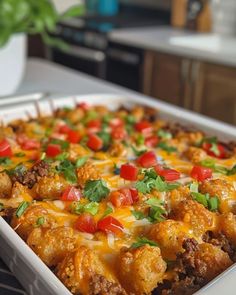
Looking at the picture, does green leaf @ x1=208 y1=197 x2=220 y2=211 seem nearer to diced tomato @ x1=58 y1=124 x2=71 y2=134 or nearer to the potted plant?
diced tomato @ x1=58 y1=124 x2=71 y2=134

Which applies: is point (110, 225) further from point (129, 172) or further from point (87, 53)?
point (87, 53)

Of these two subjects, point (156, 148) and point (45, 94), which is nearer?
point (156, 148)

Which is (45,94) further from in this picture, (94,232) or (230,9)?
(230,9)

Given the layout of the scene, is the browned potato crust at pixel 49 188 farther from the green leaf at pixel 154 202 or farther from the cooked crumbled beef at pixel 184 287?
the cooked crumbled beef at pixel 184 287

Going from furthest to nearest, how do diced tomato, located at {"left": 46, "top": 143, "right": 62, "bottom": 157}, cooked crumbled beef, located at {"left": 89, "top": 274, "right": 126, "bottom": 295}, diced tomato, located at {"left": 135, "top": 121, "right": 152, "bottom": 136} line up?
diced tomato, located at {"left": 135, "top": 121, "right": 152, "bottom": 136}, diced tomato, located at {"left": 46, "top": 143, "right": 62, "bottom": 157}, cooked crumbled beef, located at {"left": 89, "top": 274, "right": 126, "bottom": 295}

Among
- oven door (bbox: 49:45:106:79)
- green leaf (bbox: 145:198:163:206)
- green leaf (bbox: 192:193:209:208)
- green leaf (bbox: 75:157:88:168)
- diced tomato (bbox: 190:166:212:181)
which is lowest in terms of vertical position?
oven door (bbox: 49:45:106:79)

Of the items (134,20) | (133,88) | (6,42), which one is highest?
(6,42)

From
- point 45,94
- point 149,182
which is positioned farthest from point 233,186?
point 45,94

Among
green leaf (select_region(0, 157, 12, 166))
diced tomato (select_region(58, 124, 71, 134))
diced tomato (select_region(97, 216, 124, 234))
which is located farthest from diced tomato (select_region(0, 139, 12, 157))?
diced tomato (select_region(97, 216, 124, 234))

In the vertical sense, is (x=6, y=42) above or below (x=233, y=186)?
above
